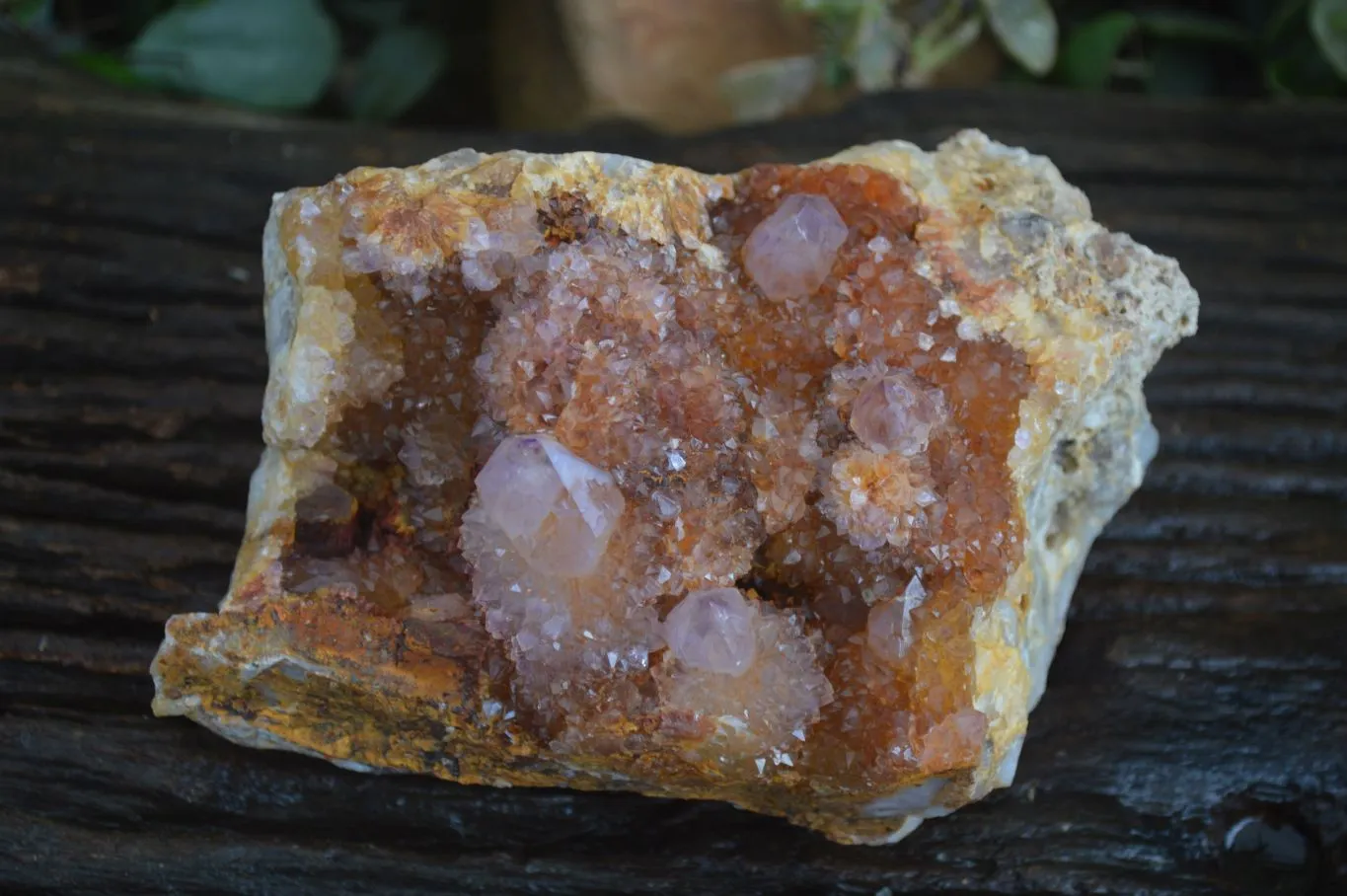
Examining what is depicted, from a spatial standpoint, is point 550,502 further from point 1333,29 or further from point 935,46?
point 1333,29

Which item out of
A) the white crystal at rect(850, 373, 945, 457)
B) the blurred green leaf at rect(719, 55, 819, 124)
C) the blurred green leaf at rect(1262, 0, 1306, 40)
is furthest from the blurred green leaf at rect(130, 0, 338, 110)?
the blurred green leaf at rect(1262, 0, 1306, 40)

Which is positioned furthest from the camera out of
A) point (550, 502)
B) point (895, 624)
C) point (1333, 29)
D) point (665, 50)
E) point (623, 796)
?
point (665, 50)

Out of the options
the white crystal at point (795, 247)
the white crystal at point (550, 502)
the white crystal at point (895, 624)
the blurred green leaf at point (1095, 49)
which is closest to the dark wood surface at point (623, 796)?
the blurred green leaf at point (1095, 49)

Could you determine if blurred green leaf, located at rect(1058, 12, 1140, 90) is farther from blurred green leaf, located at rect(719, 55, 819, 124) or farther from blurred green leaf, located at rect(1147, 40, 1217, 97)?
blurred green leaf, located at rect(719, 55, 819, 124)

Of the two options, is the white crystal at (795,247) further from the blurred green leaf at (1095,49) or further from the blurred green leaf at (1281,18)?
the blurred green leaf at (1281,18)

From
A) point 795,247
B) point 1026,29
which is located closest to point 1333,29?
point 1026,29

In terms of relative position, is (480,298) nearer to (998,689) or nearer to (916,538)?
(916,538)
